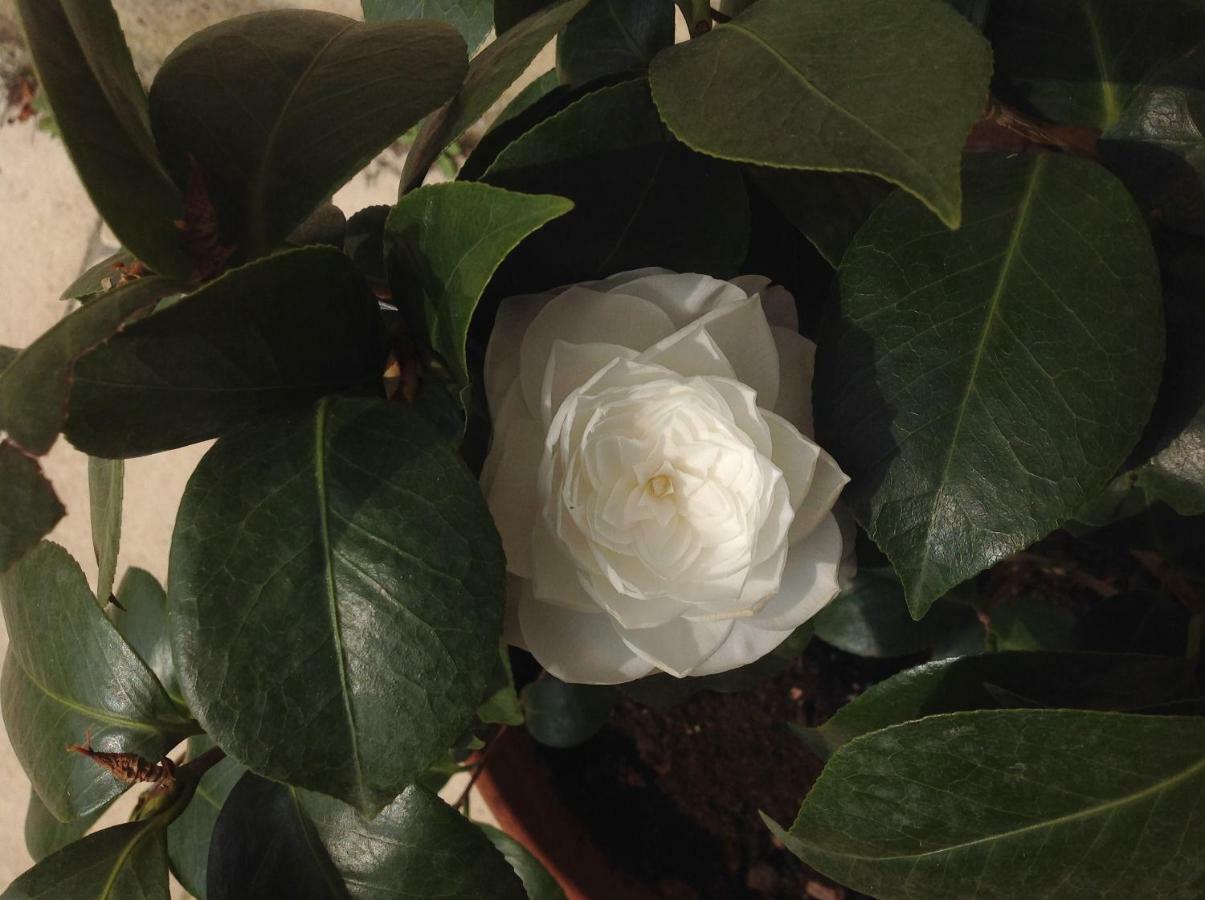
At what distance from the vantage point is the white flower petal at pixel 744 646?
1.35ft

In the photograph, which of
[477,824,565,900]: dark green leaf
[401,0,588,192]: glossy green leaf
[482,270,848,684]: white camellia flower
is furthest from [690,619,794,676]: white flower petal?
[477,824,565,900]: dark green leaf

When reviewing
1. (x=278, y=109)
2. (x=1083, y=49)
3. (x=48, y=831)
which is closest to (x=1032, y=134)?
(x=1083, y=49)

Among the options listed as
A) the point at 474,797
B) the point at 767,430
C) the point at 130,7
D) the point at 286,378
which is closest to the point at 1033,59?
the point at 767,430

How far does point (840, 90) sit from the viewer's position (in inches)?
13.6

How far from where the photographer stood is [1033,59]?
52 cm

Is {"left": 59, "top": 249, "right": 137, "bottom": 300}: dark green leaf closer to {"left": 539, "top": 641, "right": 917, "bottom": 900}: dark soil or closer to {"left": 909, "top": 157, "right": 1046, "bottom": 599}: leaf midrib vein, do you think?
{"left": 909, "top": 157, "right": 1046, "bottom": 599}: leaf midrib vein

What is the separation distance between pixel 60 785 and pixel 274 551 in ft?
0.98

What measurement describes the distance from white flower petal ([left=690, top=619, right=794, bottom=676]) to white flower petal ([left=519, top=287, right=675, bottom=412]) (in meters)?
0.12

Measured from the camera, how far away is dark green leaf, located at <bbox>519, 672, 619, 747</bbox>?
0.80m

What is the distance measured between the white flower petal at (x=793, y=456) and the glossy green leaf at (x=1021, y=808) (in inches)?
4.2

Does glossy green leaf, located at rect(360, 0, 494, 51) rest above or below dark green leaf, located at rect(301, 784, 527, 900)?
above

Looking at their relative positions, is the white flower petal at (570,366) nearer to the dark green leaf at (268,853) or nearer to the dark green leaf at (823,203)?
the dark green leaf at (823,203)

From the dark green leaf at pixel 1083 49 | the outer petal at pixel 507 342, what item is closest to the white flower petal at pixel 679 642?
the outer petal at pixel 507 342

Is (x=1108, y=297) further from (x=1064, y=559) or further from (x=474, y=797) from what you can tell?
(x=474, y=797)
